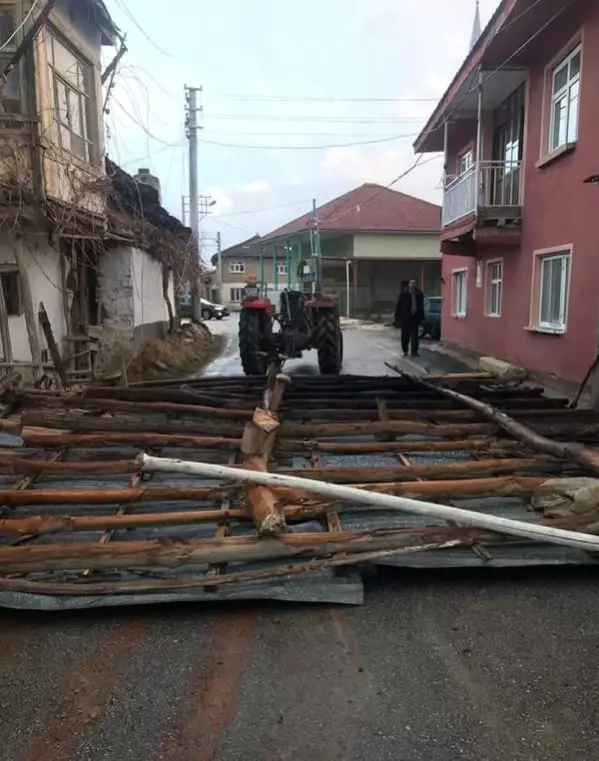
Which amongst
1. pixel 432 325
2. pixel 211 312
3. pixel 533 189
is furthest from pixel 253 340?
pixel 211 312

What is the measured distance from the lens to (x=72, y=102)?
9.82 m

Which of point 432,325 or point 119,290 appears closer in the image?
point 119,290

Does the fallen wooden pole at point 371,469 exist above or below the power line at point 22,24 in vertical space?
below

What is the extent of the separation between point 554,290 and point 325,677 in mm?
10202

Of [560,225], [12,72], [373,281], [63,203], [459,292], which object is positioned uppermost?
[12,72]

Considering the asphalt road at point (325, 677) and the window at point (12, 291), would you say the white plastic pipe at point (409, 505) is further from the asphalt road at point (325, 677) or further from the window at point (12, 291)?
the window at point (12, 291)

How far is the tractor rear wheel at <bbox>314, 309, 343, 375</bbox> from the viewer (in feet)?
38.0

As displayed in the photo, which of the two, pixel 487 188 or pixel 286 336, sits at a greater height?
pixel 487 188

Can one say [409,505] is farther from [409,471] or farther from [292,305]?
[292,305]

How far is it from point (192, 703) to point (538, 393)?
4995mm

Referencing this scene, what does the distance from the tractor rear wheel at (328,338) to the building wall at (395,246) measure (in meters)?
21.1

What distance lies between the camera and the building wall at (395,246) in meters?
32.2

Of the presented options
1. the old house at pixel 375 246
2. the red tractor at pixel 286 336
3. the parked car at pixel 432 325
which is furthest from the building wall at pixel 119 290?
the old house at pixel 375 246

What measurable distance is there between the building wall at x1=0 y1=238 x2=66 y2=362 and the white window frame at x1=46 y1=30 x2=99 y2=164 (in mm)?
1561
